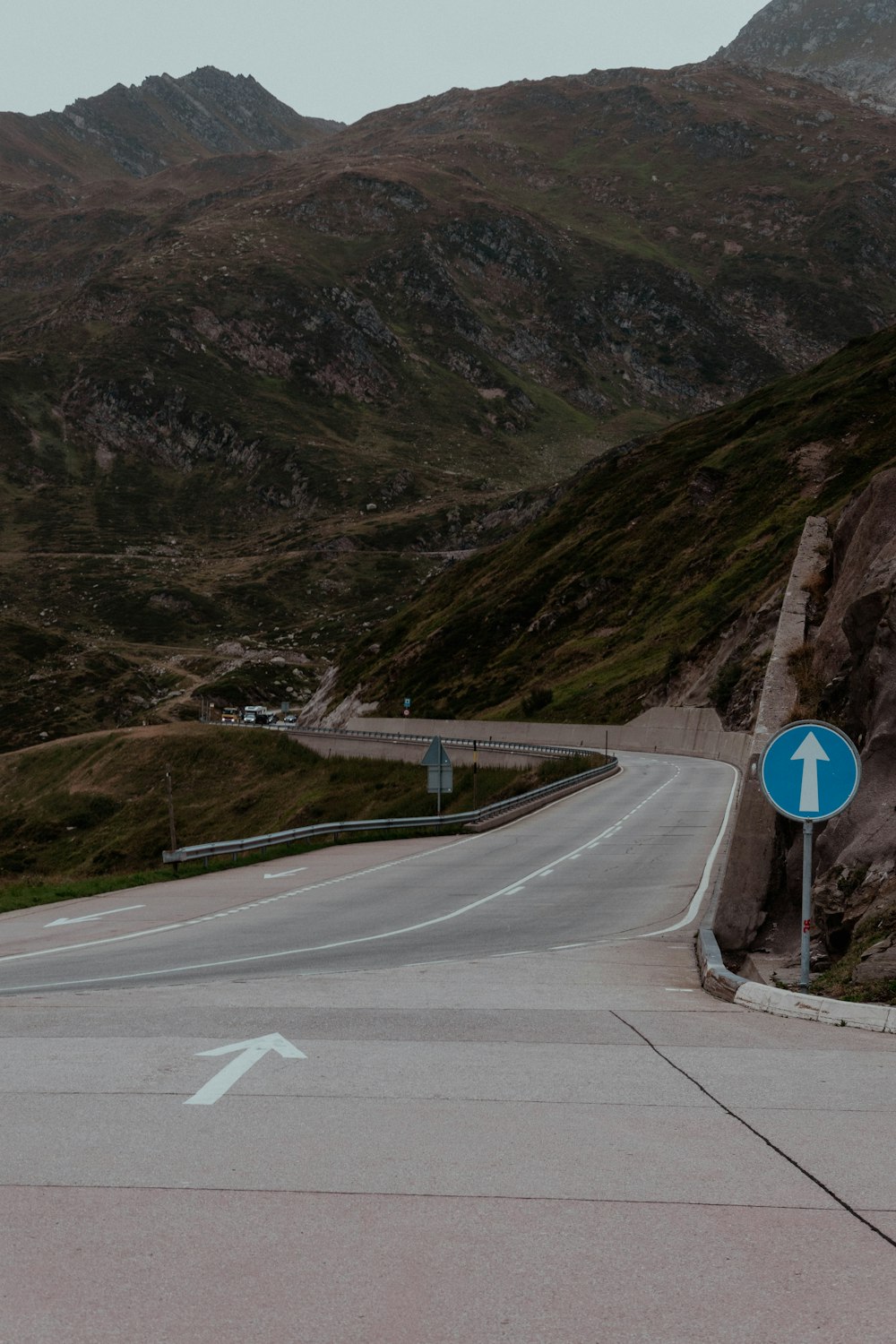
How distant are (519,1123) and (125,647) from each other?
616ft

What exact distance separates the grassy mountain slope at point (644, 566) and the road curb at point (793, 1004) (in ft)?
192

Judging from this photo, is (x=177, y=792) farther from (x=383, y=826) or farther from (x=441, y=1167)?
(x=441, y=1167)

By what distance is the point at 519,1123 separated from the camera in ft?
20.5

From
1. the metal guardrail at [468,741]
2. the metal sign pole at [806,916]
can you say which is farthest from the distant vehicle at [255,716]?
the metal sign pole at [806,916]

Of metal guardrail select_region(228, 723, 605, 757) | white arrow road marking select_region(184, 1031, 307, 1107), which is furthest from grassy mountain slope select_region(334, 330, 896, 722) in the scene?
white arrow road marking select_region(184, 1031, 307, 1107)

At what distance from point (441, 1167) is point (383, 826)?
1369 inches

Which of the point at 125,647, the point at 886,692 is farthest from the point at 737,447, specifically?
the point at 125,647

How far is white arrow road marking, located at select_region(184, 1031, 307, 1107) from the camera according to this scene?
6750 mm

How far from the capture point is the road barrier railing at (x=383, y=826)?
29922 mm

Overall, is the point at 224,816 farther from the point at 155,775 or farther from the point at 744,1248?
the point at 744,1248

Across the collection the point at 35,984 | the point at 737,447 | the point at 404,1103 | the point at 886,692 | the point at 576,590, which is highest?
the point at 737,447

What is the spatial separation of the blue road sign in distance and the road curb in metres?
1.45

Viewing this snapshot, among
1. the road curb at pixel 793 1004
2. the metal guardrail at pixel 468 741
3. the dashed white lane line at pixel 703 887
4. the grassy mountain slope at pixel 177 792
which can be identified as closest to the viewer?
the road curb at pixel 793 1004

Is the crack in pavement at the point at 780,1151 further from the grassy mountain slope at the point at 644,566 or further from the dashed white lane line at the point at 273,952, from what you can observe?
the grassy mountain slope at the point at 644,566
